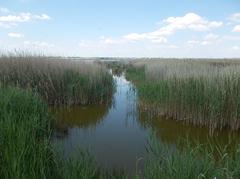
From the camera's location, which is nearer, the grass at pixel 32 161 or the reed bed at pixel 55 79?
the grass at pixel 32 161

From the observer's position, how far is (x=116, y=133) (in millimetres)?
7039

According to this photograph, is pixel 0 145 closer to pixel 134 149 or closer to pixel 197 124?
pixel 134 149

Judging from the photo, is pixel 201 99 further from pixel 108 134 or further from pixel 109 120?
pixel 109 120

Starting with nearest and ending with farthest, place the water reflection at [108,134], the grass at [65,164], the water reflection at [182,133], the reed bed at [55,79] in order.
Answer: the grass at [65,164] < the water reflection at [108,134] < the water reflection at [182,133] < the reed bed at [55,79]

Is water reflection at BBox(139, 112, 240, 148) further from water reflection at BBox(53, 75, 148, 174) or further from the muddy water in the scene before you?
water reflection at BBox(53, 75, 148, 174)

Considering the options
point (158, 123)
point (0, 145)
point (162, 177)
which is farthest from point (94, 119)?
point (162, 177)

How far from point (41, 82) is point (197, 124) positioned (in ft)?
18.2

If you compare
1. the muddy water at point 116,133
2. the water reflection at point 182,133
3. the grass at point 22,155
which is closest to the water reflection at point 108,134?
the muddy water at point 116,133

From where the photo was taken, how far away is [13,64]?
10.1 m

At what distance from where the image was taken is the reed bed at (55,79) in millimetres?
9773

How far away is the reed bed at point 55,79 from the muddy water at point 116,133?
0.68m

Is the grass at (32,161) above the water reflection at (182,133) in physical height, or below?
above

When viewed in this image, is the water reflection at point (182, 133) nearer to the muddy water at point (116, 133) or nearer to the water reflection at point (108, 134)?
the muddy water at point (116, 133)

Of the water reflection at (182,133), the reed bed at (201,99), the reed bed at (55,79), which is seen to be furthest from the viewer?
the reed bed at (55,79)
